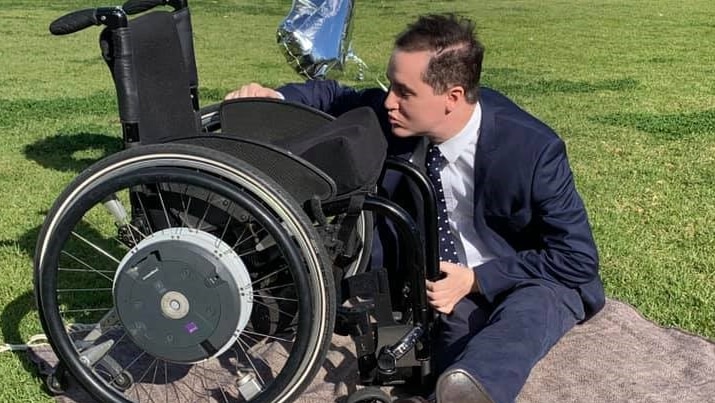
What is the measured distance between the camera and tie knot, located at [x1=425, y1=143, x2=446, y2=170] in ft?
9.95

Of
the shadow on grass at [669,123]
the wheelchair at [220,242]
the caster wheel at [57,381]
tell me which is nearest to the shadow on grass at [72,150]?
the caster wheel at [57,381]

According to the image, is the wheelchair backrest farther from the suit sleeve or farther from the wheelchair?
the suit sleeve

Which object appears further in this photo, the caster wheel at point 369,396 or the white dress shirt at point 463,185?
the white dress shirt at point 463,185

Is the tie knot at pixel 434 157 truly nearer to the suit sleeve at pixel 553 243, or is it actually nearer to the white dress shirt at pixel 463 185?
the white dress shirt at pixel 463 185

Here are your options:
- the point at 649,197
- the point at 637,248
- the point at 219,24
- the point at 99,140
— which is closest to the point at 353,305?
the point at 637,248

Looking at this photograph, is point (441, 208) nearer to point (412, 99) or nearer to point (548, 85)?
point (412, 99)

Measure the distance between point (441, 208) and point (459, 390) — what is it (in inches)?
32.2

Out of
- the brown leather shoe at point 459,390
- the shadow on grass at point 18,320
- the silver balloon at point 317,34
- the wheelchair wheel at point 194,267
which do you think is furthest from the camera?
the silver balloon at point 317,34

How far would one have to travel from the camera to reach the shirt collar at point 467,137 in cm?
296

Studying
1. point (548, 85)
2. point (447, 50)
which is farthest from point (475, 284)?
point (548, 85)

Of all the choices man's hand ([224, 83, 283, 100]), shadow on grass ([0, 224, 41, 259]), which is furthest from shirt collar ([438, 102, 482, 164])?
shadow on grass ([0, 224, 41, 259])

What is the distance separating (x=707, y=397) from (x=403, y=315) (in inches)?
41.9

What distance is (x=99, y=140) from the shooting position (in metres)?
7.14

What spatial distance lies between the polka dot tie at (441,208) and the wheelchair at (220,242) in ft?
0.53
